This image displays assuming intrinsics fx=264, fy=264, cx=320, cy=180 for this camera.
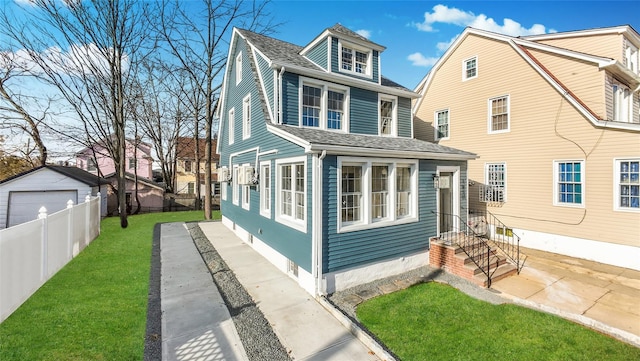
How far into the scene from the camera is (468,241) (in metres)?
8.75

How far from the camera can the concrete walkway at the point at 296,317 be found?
454cm

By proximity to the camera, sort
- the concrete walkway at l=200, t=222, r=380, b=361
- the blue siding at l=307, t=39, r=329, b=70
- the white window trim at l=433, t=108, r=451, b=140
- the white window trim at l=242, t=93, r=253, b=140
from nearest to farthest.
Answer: the concrete walkway at l=200, t=222, r=380, b=361
the blue siding at l=307, t=39, r=329, b=70
the white window trim at l=242, t=93, r=253, b=140
the white window trim at l=433, t=108, r=451, b=140

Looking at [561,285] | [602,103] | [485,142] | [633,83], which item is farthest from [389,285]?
[633,83]

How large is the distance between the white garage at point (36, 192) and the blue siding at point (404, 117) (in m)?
21.6

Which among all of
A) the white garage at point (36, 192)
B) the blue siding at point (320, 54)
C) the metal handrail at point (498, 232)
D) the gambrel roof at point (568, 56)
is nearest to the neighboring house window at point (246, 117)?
the blue siding at point (320, 54)

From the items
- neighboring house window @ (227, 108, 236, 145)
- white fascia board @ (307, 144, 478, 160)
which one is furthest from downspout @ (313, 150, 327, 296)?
neighboring house window @ (227, 108, 236, 145)

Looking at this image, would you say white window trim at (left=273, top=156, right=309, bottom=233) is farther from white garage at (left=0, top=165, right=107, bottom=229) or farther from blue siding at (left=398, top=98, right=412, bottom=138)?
white garage at (left=0, top=165, right=107, bottom=229)

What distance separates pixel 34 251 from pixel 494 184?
53.5 feet

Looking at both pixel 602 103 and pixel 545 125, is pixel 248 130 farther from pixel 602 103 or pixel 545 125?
pixel 602 103

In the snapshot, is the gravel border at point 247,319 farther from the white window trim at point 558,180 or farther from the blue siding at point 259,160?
the white window trim at point 558,180

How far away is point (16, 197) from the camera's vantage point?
1814cm

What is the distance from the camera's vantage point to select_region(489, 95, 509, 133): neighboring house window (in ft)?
39.1

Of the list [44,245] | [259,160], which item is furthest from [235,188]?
[44,245]

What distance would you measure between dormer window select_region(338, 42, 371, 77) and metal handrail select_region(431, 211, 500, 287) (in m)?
6.24
